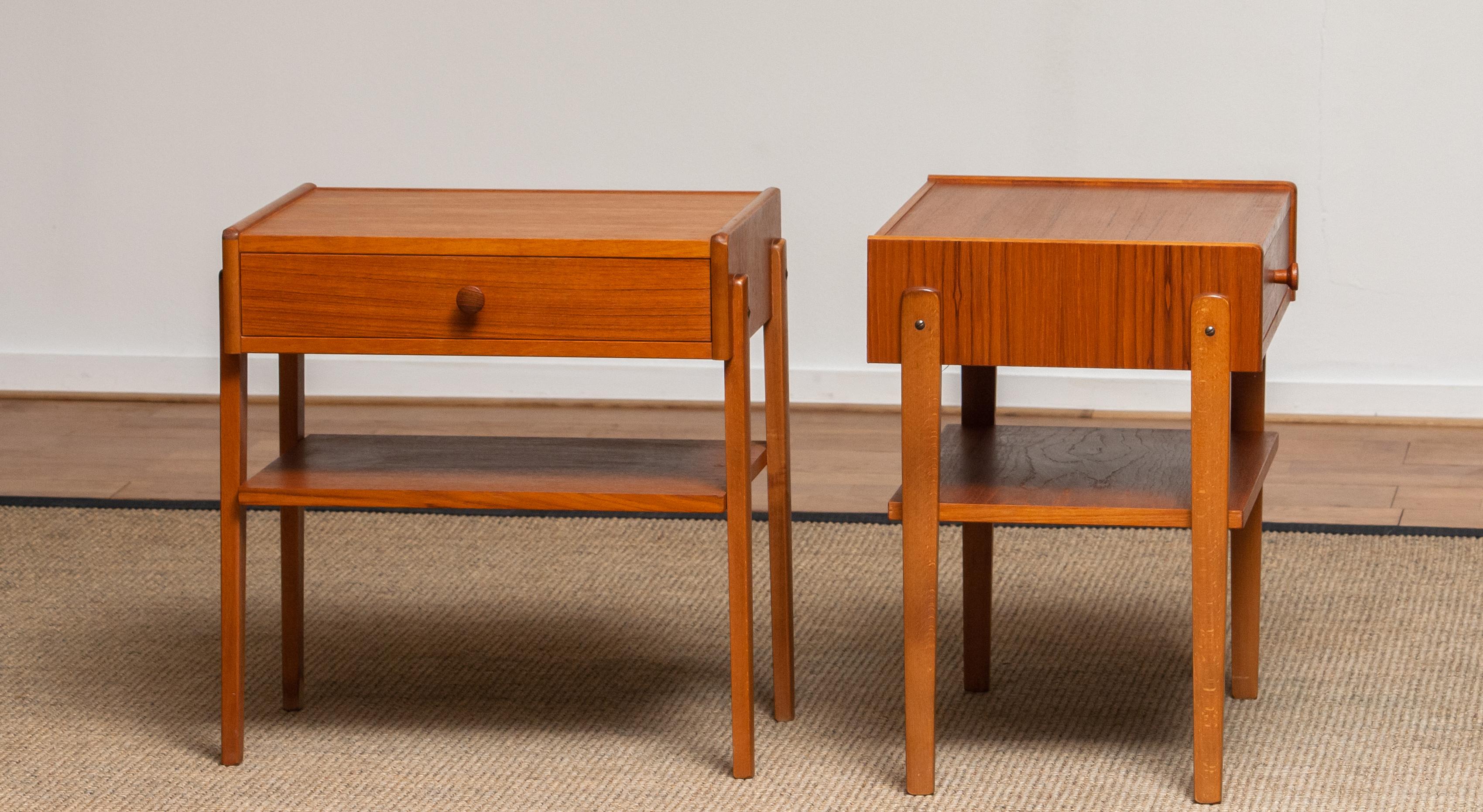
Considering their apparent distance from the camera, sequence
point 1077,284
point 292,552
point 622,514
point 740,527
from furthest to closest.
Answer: point 622,514
point 292,552
point 740,527
point 1077,284

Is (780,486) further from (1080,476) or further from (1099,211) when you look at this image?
(1099,211)

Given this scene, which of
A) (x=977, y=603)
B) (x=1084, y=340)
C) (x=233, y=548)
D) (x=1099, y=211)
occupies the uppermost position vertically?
(x=1099, y=211)

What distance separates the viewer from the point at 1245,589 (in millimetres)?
2068

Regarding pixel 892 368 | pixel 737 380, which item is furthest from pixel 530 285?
pixel 892 368

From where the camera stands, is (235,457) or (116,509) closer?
(235,457)

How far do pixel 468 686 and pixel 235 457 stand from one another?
0.45 metres

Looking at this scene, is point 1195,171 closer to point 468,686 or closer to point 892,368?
point 892,368

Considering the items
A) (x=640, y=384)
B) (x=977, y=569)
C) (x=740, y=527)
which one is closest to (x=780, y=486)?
(x=740, y=527)

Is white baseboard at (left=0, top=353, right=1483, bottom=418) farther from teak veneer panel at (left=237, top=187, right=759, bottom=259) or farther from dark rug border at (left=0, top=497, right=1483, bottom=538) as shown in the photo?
teak veneer panel at (left=237, top=187, right=759, bottom=259)

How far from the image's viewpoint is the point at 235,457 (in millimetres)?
1827

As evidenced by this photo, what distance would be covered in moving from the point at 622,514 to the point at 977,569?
2.92ft

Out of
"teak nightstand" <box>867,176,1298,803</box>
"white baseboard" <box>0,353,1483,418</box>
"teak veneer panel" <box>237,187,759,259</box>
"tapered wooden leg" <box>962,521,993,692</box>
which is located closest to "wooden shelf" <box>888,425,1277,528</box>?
"teak nightstand" <box>867,176,1298,803</box>

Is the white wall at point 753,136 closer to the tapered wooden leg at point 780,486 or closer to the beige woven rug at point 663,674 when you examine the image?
the beige woven rug at point 663,674

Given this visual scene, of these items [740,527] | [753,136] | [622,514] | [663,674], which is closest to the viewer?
[740,527]
